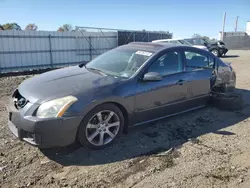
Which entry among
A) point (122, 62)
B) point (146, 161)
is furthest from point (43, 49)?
point (146, 161)

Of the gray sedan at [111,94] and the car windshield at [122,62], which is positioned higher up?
the car windshield at [122,62]

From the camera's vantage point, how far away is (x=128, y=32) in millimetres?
19141

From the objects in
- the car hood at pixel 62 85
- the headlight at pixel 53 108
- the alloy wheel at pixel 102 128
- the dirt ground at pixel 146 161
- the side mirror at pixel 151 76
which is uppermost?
the side mirror at pixel 151 76

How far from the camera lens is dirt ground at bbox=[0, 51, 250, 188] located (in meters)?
2.80

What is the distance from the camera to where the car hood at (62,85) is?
10.6 ft

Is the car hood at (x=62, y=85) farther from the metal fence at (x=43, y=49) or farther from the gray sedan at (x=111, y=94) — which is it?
the metal fence at (x=43, y=49)

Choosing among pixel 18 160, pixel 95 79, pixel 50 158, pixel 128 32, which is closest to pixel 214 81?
pixel 95 79

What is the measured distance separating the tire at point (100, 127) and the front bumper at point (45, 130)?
15cm

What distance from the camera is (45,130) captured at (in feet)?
9.85

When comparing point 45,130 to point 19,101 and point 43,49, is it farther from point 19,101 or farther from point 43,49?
point 43,49

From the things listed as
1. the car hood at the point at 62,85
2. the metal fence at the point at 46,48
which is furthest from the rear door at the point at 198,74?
the metal fence at the point at 46,48

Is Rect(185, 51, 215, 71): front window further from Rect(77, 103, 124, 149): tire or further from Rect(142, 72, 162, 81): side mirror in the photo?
Rect(77, 103, 124, 149): tire

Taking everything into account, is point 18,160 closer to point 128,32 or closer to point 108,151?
point 108,151

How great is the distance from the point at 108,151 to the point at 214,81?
3.05 m
